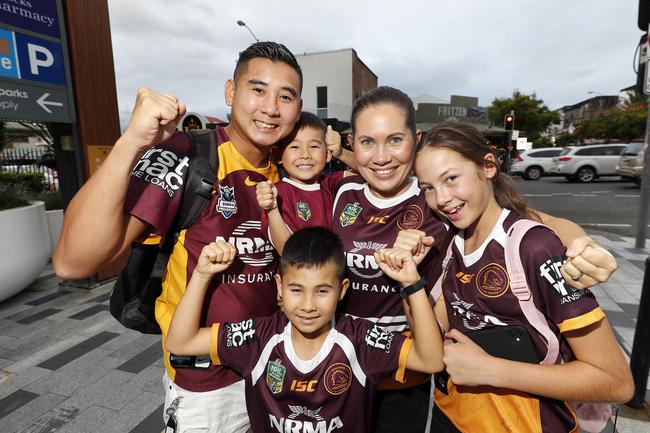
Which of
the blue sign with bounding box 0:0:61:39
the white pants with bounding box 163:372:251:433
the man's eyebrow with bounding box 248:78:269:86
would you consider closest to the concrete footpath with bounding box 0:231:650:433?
the white pants with bounding box 163:372:251:433

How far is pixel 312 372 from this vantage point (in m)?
1.62

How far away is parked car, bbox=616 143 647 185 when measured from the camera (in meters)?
14.7

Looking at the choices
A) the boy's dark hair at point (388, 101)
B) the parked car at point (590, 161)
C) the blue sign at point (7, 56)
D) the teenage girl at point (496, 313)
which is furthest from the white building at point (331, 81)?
the teenage girl at point (496, 313)

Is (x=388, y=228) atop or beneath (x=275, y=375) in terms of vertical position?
atop

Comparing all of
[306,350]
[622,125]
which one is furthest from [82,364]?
[622,125]

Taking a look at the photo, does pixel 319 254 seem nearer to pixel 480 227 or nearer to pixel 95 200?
pixel 480 227

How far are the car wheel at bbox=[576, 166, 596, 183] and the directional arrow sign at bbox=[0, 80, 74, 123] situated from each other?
70.3 feet

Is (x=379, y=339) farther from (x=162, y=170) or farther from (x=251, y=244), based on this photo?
(x=162, y=170)

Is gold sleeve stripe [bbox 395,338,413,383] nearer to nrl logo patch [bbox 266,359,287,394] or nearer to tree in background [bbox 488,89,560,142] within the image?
nrl logo patch [bbox 266,359,287,394]

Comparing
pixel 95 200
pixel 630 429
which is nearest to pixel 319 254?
pixel 95 200

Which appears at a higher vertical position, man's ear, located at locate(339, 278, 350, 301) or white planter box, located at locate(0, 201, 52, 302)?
man's ear, located at locate(339, 278, 350, 301)

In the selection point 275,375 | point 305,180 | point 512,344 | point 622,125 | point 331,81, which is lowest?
point 275,375

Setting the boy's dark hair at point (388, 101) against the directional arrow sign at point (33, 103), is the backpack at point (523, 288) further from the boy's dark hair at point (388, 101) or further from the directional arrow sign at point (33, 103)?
the directional arrow sign at point (33, 103)

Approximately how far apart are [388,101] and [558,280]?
1.13 meters
